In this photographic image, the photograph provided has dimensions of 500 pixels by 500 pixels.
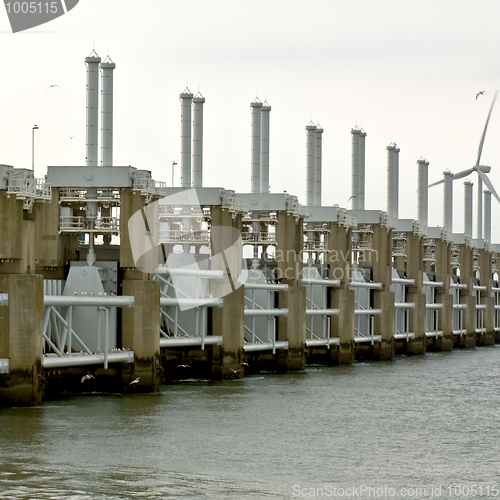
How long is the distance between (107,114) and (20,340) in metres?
19.1

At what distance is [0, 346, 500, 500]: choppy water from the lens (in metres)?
34.1

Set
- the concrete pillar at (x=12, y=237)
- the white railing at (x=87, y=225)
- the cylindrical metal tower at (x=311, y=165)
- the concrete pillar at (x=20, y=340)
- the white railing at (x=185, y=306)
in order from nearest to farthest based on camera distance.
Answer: the concrete pillar at (x=20, y=340) → the concrete pillar at (x=12, y=237) → the white railing at (x=87, y=225) → the white railing at (x=185, y=306) → the cylindrical metal tower at (x=311, y=165)

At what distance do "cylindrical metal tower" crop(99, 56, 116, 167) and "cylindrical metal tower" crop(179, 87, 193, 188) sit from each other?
1232 cm

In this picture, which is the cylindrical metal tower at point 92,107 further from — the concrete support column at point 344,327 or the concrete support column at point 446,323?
the concrete support column at point 446,323

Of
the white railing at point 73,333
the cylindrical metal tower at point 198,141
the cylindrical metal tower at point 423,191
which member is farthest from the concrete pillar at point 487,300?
the white railing at point 73,333

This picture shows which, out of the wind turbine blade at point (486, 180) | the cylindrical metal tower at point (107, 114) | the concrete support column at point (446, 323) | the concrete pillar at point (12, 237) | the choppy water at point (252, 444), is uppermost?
the wind turbine blade at point (486, 180)

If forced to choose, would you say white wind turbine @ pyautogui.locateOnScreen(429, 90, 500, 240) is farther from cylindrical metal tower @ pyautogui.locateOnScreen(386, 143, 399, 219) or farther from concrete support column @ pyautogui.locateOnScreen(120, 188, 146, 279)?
concrete support column @ pyautogui.locateOnScreen(120, 188, 146, 279)

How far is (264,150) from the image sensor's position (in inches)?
3310

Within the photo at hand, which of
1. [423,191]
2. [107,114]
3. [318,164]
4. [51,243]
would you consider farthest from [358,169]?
[51,243]

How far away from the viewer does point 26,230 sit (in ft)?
157

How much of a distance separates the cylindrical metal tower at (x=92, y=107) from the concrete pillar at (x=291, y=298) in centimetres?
2156

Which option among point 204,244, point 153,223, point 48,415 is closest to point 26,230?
point 48,415

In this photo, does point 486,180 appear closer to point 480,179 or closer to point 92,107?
point 480,179

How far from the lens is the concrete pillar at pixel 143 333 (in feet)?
184
